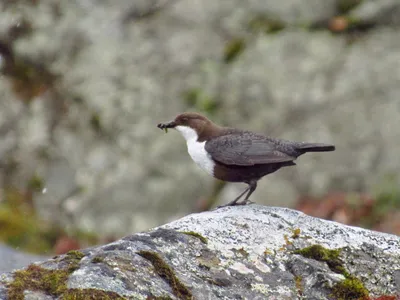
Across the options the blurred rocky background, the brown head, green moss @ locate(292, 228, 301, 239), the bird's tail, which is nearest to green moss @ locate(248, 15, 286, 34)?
the blurred rocky background

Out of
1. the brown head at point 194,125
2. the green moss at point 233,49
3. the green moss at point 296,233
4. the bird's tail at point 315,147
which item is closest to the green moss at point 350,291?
the green moss at point 296,233

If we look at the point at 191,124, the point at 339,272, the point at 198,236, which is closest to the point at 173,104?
the point at 191,124

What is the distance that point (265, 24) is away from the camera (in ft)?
34.2

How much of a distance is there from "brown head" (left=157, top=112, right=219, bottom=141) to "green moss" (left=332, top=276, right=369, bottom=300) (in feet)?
7.84

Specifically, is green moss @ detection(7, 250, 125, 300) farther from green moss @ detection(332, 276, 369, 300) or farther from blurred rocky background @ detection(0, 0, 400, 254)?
blurred rocky background @ detection(0, 0, 400, 254)

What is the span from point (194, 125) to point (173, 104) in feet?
13.8

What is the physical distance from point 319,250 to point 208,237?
59 cm

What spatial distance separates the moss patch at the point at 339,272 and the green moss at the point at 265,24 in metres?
7.23

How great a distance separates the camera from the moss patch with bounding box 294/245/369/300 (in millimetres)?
3214

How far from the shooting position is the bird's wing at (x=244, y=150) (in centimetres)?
507

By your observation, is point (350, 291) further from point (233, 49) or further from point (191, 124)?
point (233, 49)

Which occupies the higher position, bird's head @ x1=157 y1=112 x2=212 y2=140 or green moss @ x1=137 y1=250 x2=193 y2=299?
bird's head @ x1=157 y1=112 x2=212 y2=140

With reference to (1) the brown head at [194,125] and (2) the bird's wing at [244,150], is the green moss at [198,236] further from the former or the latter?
(1) the brown head at [194,125]

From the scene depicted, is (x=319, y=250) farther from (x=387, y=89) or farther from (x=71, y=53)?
(x=71, y=53)
